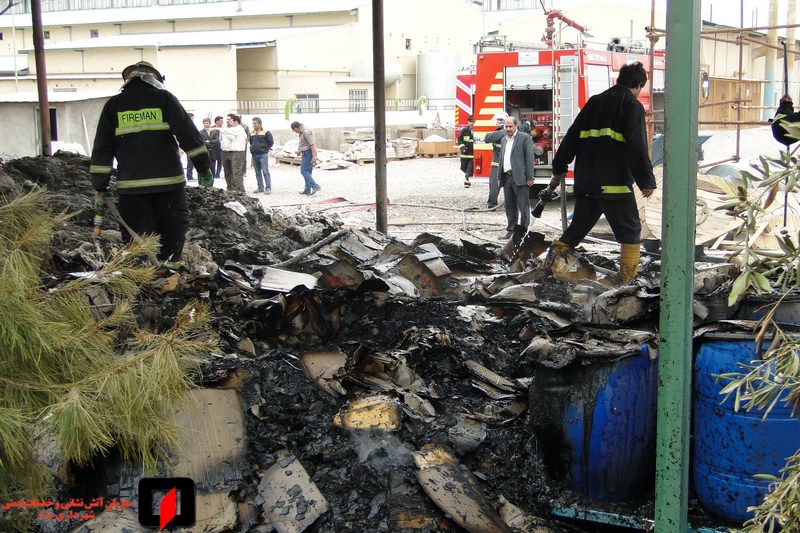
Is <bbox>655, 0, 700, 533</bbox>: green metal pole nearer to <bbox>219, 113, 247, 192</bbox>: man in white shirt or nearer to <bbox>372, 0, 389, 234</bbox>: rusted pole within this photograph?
<bbox>372, 0, 389, 234</bbox>: rusted pole

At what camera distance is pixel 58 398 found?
192 cm

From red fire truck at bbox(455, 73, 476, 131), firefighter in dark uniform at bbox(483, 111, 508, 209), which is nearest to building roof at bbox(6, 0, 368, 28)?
red fire truck at bbox(455, 73, 476, 131)

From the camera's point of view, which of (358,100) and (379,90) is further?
(358,100)

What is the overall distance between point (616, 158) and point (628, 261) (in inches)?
32.1

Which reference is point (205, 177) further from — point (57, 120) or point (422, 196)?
point (57, 120)

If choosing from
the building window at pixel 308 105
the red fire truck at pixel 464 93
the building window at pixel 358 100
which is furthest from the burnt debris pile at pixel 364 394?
the building window at pixel 358 100

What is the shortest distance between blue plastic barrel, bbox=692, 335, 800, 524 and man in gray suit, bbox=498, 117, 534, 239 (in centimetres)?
722

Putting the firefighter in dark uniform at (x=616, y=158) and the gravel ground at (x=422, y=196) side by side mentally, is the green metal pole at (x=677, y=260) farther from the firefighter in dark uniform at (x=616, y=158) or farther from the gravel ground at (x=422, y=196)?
the gravel ground at (x=422, y=196)

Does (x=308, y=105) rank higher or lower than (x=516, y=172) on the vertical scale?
higher

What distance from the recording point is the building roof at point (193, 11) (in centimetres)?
4153

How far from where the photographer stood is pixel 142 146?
18.3 feet

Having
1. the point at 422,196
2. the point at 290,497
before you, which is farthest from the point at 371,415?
the point at 422,196

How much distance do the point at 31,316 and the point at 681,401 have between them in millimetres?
1986

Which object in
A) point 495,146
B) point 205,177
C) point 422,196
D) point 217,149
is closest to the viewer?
point 205,177
